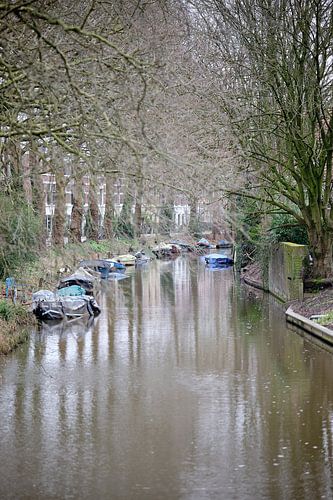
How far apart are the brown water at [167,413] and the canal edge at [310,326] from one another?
0.35m

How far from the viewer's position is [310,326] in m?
21.7

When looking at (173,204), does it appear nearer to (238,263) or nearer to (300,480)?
(300,480)

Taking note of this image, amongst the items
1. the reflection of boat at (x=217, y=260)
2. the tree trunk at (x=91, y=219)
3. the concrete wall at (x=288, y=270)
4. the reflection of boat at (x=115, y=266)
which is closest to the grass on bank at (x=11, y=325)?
the tree trunk at (x=91, y=219)

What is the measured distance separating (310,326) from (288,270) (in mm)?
5678

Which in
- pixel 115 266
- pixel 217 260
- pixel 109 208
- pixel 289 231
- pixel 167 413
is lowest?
pixel 167 413

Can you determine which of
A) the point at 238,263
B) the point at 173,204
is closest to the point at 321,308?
the point at 173,204

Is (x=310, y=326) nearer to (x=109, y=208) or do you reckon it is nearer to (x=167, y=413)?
(x=167, y=413)

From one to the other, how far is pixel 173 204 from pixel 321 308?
1412 centimetres

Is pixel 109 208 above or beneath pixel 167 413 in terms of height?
above

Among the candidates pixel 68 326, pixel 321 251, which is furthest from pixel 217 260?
pixel 68 326

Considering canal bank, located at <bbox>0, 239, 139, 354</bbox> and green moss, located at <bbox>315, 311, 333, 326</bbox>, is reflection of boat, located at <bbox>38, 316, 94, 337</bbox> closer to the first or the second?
canal bank, located at <bbox>0, 239, 139, 354</bbox>

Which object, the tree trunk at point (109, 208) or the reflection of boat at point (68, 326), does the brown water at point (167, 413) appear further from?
the tree trunk at point (109, 208)

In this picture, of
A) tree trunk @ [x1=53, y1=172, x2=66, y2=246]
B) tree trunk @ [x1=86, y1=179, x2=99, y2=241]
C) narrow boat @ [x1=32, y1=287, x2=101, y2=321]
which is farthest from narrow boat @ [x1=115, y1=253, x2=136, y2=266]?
tree trunk @ [x1=53, y1=172, x2=66, y2=246]

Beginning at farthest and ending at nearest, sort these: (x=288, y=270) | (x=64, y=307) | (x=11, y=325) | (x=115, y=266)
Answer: (x=115, y=266), (x=288, y=270), (x=64, y=307), (x=11, y=325)
